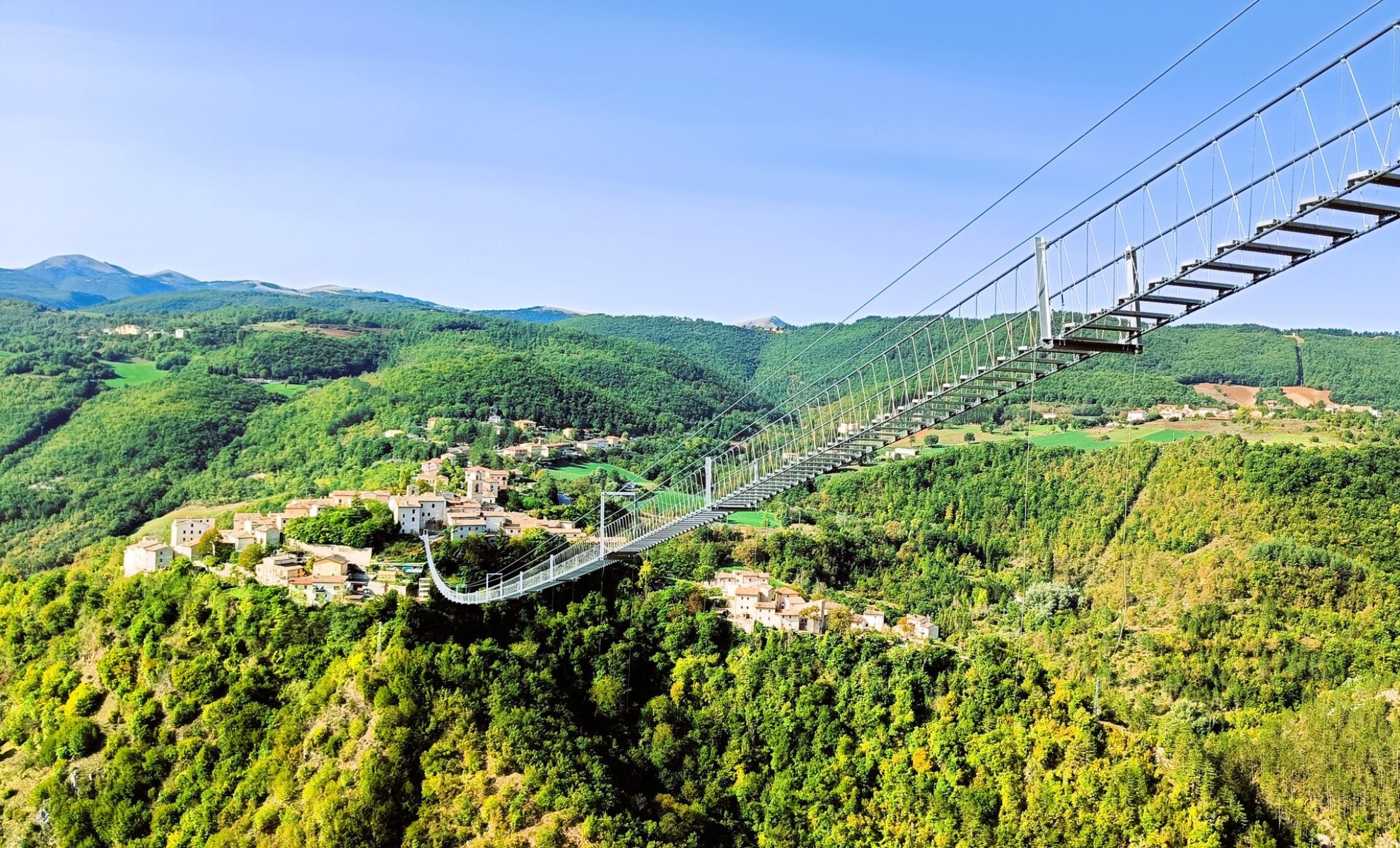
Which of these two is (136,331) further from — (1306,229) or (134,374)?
(1306,229)

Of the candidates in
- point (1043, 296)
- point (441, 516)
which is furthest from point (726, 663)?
point (1043, 296)

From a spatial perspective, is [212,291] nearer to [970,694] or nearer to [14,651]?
[14,651]

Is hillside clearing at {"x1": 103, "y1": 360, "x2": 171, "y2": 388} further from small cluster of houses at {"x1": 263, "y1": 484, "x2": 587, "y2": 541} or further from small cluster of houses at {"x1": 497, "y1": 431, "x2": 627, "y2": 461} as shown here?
small cluster of houses at {"x1": 263, "y1": 484, "x2": 587, "y2": 541}

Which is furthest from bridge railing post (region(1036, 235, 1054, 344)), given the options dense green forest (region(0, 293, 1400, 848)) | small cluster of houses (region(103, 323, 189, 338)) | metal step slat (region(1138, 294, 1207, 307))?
small cluster of houses (region(103, 323, 189, 338))

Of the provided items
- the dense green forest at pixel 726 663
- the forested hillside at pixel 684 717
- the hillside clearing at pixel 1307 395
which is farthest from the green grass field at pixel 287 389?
the hillside clearing at pixel 1307 395

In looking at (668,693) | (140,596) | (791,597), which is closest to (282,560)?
(140,596)

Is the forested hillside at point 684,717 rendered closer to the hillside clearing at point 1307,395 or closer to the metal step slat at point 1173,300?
the metal step slat at point 1173,300
